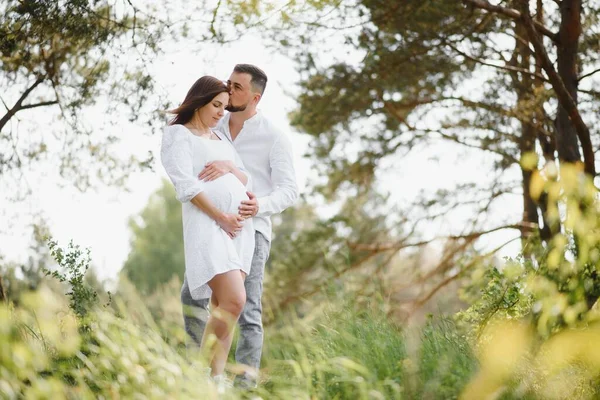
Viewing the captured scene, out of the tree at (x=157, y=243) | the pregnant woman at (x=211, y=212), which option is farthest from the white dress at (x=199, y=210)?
the tree at (x=157, y=243)

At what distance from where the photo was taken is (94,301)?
406 cm

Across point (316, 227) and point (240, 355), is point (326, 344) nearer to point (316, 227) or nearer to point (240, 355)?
point (240, 355)

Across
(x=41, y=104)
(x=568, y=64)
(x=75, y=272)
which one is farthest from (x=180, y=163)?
(x=568, y=64)

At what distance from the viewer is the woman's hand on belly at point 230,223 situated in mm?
3816

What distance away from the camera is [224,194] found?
386cm

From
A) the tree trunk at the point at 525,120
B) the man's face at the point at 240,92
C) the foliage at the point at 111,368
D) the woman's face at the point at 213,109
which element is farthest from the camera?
the tree trunk at the point at 525,120

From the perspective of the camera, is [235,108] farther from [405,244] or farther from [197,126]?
[405,244]

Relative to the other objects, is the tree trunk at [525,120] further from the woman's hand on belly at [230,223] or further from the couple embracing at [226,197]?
the woman's hand on belly at [230,223]

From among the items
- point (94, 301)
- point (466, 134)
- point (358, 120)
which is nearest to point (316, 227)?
point (358, 120)

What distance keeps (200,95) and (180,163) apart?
0.40 meters

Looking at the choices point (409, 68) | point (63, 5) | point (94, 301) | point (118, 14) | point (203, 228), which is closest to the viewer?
point (203, 228)

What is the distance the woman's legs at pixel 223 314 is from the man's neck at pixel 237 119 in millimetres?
1010

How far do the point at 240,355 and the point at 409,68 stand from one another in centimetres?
599

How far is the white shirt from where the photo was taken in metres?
4.29
